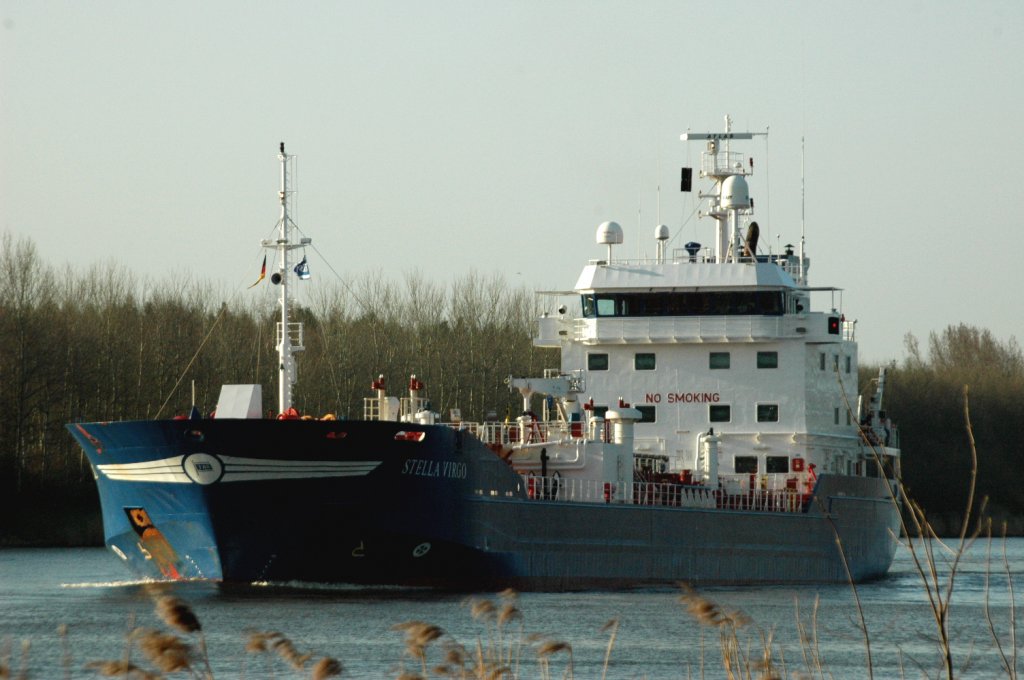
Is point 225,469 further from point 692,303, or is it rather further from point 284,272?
point 692,303

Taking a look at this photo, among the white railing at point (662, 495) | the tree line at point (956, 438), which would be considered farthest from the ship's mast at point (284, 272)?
the tree line at point (956, 438)

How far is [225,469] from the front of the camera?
2511 cm

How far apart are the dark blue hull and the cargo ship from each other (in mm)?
36

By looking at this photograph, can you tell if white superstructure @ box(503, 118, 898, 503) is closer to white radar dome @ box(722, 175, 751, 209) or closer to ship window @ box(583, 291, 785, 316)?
ship window @ box(583, 291, 785, 316)

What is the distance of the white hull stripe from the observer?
25125 mm

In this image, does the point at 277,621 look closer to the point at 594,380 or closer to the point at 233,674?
the point at 233,674

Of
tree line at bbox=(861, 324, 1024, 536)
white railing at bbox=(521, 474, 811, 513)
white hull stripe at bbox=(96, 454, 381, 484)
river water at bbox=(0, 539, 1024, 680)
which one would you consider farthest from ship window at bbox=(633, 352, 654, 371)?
tree line at bbox=(861, 324, 1024, 536)

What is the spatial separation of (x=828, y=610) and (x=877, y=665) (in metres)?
7.73

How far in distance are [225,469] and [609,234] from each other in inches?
520

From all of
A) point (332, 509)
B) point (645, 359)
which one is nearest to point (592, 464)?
point (645, 359)

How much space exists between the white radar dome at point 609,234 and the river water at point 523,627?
27.0 feet

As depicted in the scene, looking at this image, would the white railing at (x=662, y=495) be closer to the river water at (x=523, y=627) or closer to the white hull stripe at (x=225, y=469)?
the river water at (x=523, y=627)

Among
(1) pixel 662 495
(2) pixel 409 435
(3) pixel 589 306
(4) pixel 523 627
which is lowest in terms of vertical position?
(4) pixel 523 627

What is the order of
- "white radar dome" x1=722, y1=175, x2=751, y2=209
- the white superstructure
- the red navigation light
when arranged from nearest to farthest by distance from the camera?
1. the red navigation light
2. the white superstructure
3. "white radar dome" x1=722, y1=175, x2=751, y2=209
